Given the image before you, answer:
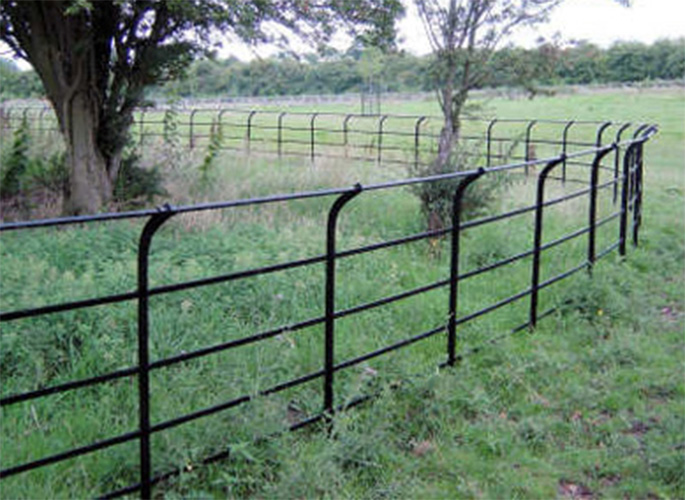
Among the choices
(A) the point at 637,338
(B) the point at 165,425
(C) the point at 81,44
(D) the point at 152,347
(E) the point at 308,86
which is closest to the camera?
(B) the point at 165,425

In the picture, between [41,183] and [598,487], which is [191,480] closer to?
[598,487]

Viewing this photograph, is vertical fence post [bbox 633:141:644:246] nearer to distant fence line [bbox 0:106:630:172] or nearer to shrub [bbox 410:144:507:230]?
shrub [bbox 410:144:507:230]

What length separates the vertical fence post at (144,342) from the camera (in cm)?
365

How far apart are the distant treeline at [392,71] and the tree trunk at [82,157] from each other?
184cm

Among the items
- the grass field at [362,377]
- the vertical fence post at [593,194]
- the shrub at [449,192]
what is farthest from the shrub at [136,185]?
the vertical fence post at [593,194]

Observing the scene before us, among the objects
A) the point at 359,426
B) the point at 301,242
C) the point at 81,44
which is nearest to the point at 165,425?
the point at 359,426

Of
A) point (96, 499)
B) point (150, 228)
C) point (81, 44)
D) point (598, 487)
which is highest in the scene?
point (81, 44)

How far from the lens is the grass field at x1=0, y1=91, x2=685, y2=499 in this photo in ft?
13.9

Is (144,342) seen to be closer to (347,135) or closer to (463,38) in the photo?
(463,38)

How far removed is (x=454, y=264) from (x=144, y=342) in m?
2.60

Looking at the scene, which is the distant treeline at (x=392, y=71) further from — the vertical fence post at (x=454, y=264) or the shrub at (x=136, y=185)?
the vertical fence post at (x=454, y=264)

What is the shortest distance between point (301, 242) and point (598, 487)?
4.89 meters

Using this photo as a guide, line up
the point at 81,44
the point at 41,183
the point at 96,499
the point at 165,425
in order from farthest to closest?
the point at 41,183, the point at 81,44, the point at 165,425, the point at 96,499

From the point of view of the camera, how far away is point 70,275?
6.81 meters
